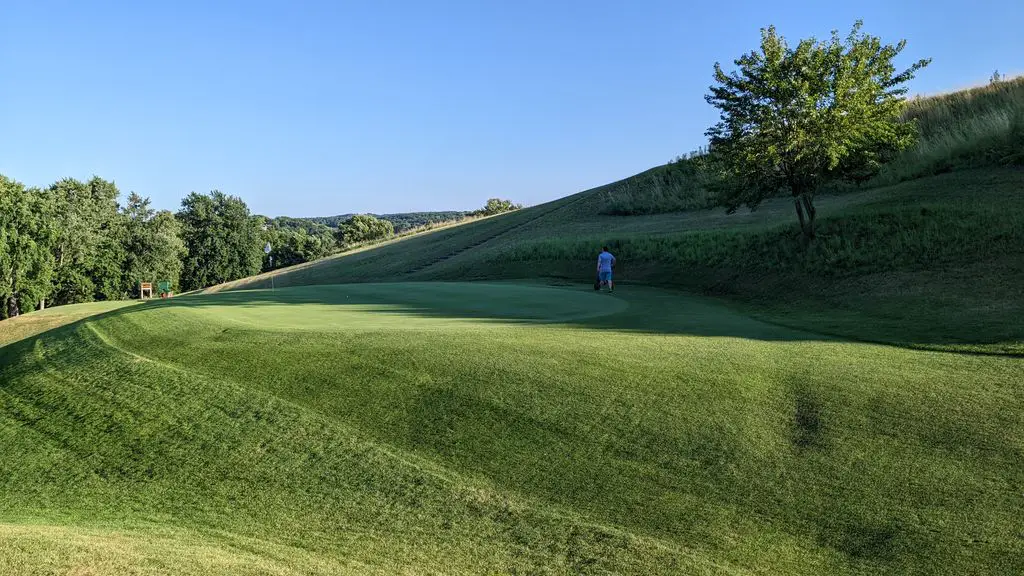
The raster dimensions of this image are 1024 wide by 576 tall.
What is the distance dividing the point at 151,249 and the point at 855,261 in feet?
242

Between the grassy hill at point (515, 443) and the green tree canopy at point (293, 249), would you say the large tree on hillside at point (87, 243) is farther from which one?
the grassy hill at point (515, 443)

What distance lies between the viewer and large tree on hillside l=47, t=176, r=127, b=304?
230ft

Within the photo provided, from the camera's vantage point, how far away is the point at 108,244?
76062 millimetres

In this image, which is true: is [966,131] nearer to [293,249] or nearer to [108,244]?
[108,244]

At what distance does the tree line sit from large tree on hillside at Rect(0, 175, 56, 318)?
74mm

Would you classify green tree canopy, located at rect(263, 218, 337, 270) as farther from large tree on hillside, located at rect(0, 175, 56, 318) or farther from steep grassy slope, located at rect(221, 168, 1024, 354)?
steep grassy slope, located at rect(221, 168, 1024, 354)

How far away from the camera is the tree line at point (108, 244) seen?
197 ft

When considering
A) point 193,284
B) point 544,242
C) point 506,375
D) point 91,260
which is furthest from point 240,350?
point 193,284

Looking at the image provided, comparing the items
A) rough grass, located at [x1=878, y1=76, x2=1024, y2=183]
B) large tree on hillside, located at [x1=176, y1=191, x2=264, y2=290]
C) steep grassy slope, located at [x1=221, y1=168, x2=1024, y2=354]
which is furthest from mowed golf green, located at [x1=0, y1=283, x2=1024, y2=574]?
large tree on hillside, located at [x1=176, y1=191, x2=264, y2=290]

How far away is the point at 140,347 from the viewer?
13.7 meters

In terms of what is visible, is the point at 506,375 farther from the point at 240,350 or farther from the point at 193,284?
the point at 193,284

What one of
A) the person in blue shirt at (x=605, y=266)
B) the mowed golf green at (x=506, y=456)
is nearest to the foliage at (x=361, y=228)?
the person in blue shirt at (x=605, y=266)

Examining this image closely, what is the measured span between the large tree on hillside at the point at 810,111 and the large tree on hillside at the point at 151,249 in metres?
69.2

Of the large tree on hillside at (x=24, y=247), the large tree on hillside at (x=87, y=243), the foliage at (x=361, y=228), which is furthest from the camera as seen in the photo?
the foliage at (x=361, y=228)
